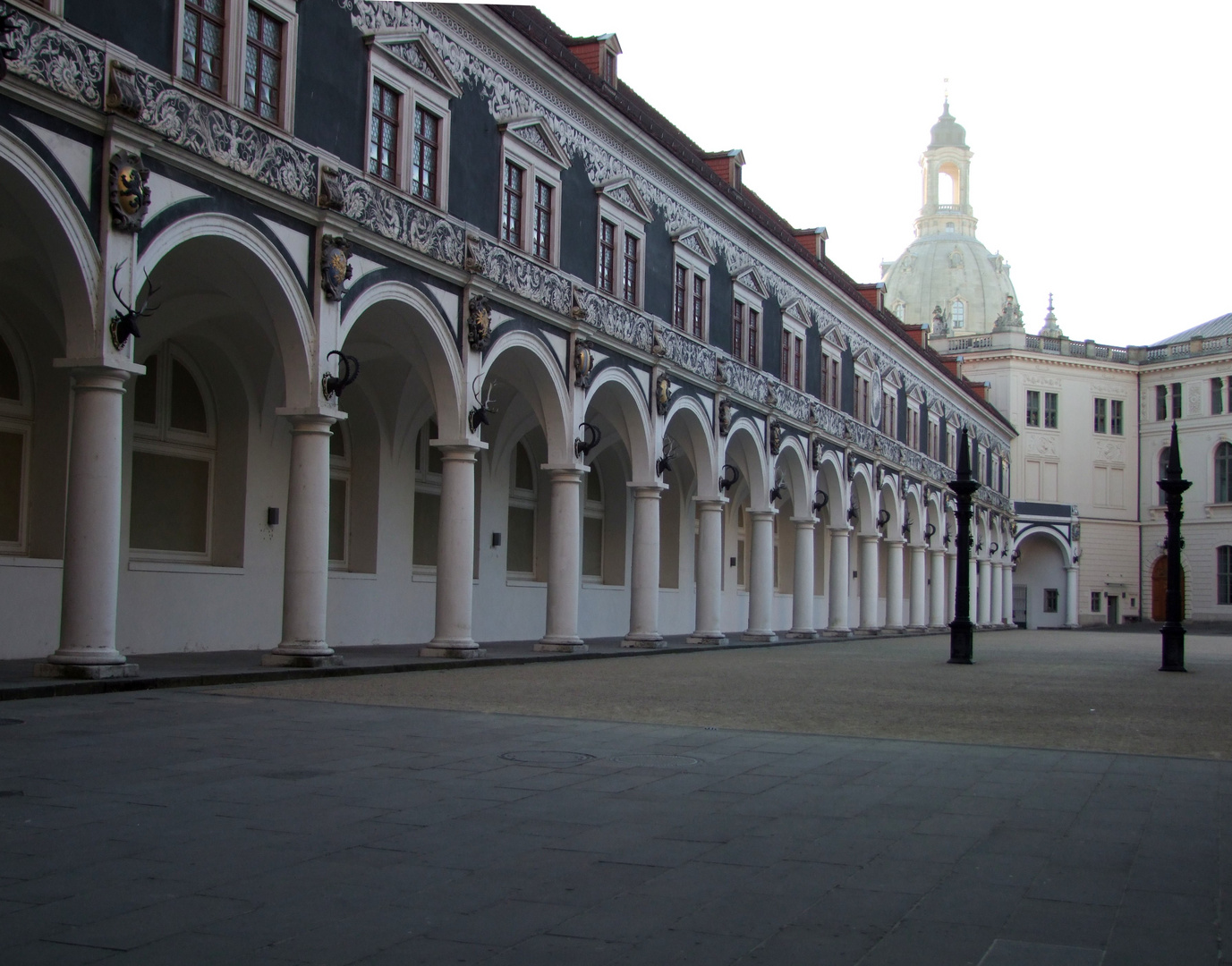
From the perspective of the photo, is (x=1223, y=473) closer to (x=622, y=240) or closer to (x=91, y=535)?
(x=622, y=240)

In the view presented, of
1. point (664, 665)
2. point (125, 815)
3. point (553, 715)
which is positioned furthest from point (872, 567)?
point (125, 815)

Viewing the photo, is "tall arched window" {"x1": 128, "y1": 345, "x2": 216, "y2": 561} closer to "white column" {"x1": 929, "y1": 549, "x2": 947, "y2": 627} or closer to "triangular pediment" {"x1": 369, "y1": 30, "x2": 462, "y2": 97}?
"triangular pediment" {"x1": 369, "y1": 30, "x2": 462, "y2": 97}

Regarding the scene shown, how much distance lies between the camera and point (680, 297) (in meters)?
30.4

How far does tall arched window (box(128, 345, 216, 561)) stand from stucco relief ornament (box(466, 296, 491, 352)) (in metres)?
4.32

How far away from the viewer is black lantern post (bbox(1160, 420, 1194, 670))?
81.6 feet

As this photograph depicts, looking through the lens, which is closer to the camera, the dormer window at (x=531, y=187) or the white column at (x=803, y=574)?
the dormer window at (x=531, y=187)

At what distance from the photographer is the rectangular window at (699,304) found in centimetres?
3120

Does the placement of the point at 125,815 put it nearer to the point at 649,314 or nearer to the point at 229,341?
the point at 229,341

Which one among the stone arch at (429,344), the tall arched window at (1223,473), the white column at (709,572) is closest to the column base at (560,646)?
the stone arch at (429,344)

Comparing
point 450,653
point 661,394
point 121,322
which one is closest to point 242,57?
point 121,322

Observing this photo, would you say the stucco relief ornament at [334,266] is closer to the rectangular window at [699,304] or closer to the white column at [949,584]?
the rectangular window at [699,304]

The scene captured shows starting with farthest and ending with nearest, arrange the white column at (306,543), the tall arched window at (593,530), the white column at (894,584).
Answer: the white column at (894,584) < the tall arched window at (593,530) < the white column at (306,543)

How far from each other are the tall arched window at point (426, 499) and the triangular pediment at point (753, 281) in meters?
10.2

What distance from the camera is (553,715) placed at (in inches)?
506
